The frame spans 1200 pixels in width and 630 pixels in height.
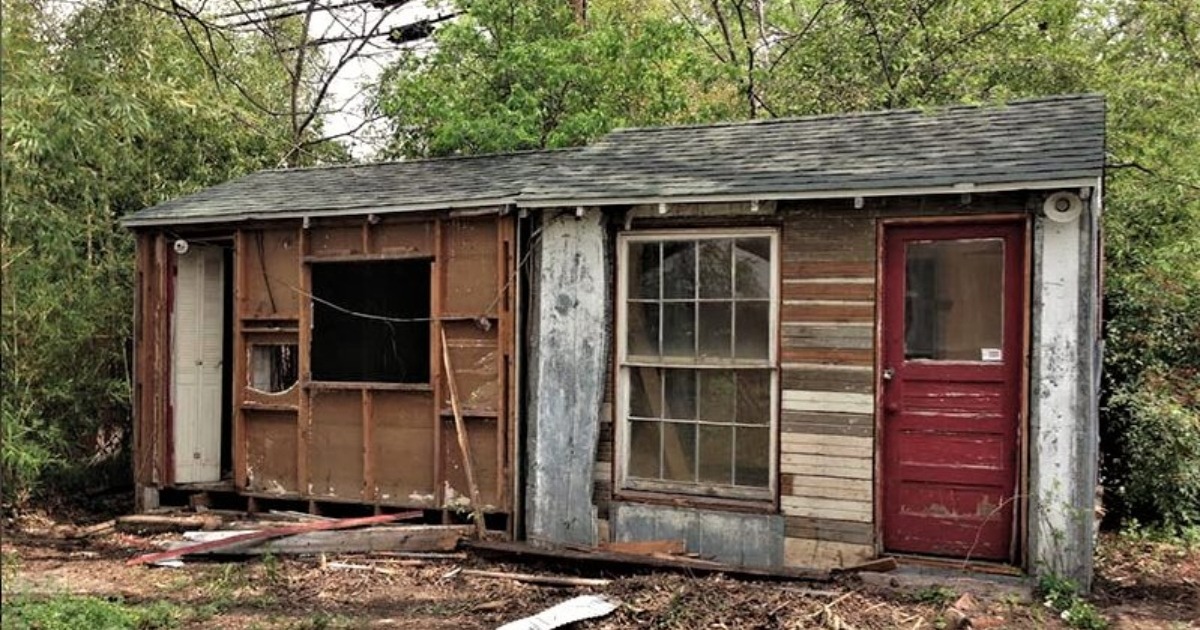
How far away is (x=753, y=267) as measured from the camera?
248 inches

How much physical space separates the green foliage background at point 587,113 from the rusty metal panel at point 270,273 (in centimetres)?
131

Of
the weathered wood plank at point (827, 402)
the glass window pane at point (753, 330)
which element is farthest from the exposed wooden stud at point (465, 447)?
the weathered wood plank at point (827, 402)

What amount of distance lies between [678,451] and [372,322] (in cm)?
274

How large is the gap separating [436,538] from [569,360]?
160 cm

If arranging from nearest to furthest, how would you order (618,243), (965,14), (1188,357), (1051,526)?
(1051,526) < (618,243) < (1188,357) < (965,14)

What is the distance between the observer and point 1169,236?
9.21 m

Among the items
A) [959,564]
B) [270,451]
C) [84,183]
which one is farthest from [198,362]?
[959,564]

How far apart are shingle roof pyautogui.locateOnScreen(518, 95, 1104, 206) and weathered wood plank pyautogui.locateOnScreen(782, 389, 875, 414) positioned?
4.25 feet

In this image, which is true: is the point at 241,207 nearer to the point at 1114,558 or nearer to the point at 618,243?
the point at 618,243

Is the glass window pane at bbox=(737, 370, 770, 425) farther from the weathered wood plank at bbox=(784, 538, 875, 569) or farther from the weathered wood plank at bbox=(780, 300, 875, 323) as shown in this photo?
the weathered wood plank at bbox=(784, 538, 875, 569)

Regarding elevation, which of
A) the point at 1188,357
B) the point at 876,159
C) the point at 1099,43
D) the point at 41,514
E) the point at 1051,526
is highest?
the point at 1099,43

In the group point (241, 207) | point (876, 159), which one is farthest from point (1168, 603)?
point (241, 207)

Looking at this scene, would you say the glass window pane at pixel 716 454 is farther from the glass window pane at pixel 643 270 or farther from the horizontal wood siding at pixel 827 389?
the glass window pane at pixel 643 270

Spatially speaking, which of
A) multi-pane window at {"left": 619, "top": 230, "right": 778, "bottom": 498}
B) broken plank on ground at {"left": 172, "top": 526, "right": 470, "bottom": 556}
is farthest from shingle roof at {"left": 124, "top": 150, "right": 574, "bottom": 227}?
broken plank on ground at {"left": 172, "top": 526, "right": 470, "bottom": 556}
